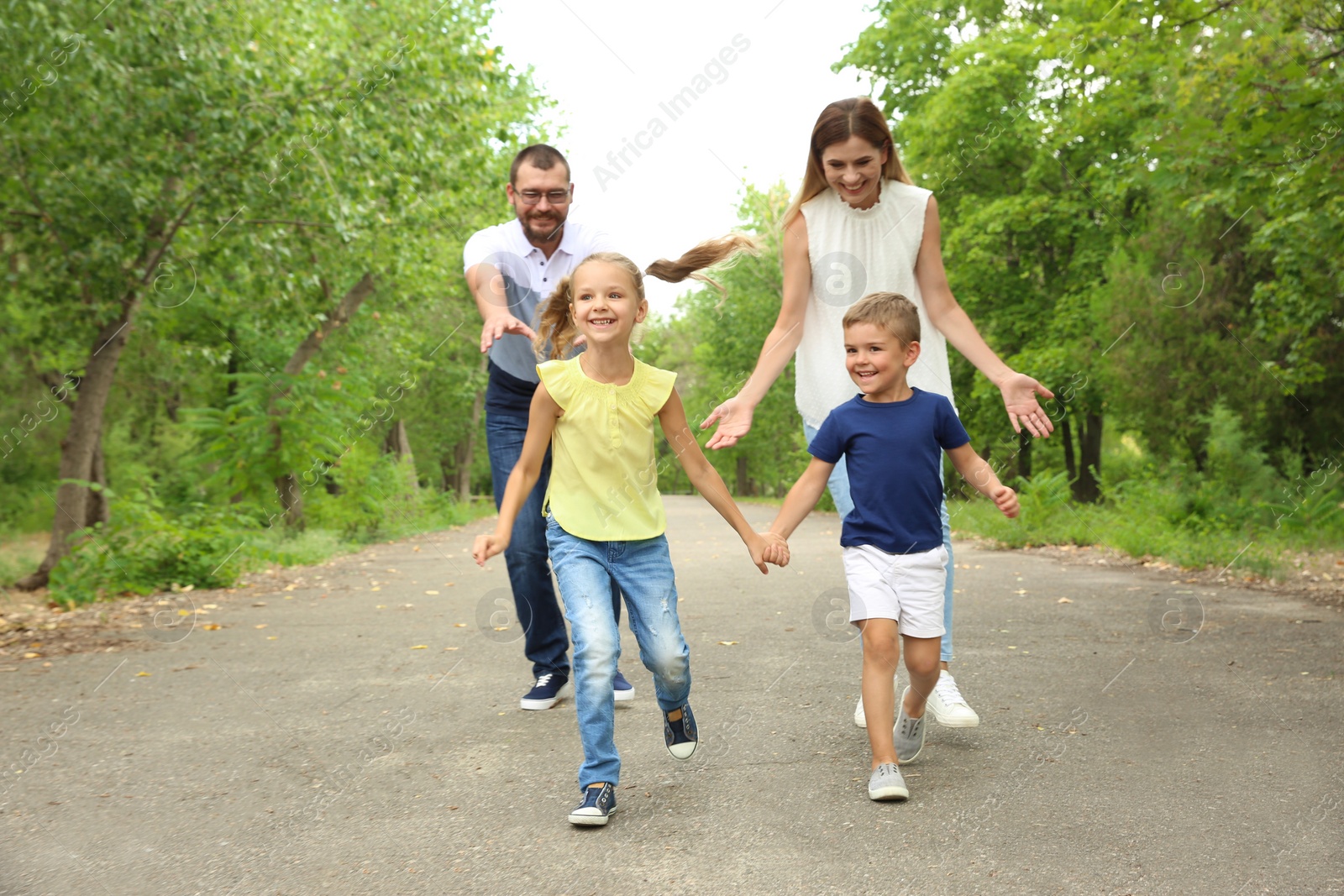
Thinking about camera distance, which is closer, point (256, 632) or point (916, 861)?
point (916, 861)

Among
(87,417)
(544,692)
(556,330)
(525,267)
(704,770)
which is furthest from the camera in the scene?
(87,417)

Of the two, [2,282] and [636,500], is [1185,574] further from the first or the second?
[2,282]

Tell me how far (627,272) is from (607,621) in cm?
117

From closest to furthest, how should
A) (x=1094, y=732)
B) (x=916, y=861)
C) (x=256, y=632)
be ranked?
(x=916, y=861) < (x=1094, y=732) < (x=256, y=632)

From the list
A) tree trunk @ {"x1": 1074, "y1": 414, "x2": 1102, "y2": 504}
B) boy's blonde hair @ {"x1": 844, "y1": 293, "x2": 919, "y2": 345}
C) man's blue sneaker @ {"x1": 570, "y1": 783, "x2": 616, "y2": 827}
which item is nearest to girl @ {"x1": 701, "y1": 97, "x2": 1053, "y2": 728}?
boy's blonde hair @ {"x1": 844, "y1": 293, "x2": 919, "y2": 345}

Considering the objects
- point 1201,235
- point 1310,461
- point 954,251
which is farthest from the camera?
point 954,251

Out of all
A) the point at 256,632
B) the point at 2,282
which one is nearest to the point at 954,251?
the point at 2,282

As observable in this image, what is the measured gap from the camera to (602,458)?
3775 mm

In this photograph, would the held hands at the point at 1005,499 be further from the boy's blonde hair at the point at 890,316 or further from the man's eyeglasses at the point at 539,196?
the man's eyeglasses at the point at 539,196

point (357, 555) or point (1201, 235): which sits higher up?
point (1201, 235)

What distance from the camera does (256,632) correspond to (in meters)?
7.71

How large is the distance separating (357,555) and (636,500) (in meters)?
12.5

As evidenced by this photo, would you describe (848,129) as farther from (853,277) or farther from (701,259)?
(701,259)

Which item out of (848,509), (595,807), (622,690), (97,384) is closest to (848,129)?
(848,509)
